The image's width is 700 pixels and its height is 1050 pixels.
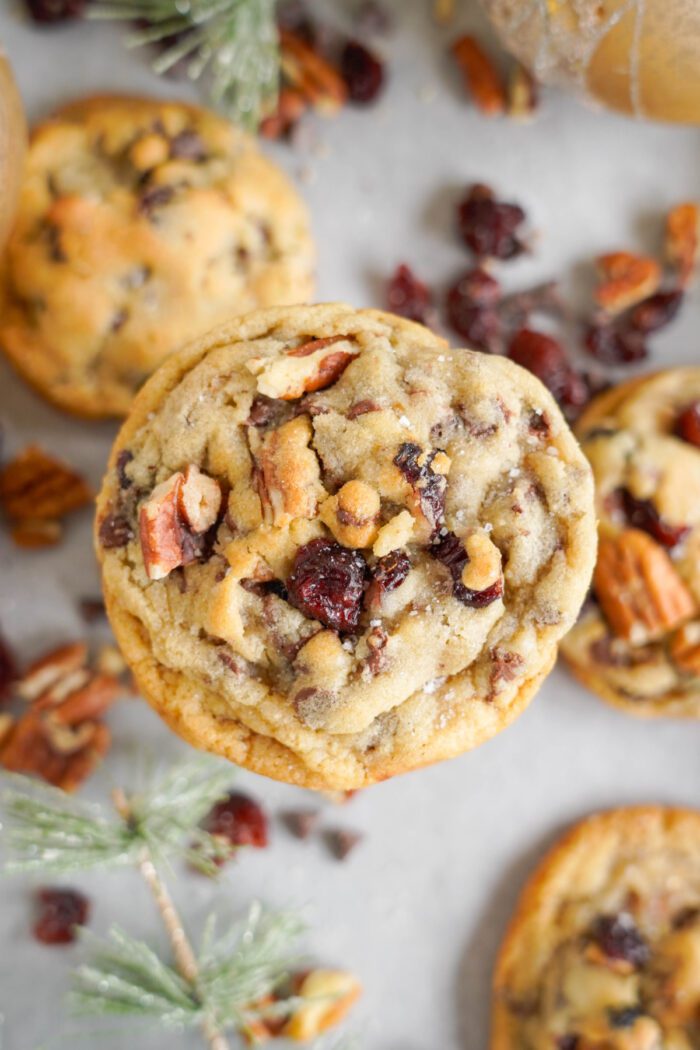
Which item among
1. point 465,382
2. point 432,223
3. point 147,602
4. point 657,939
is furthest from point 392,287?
point 657,939

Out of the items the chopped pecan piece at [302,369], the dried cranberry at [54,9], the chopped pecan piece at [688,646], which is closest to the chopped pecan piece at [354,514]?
the chopped pecan piece at [302,369]

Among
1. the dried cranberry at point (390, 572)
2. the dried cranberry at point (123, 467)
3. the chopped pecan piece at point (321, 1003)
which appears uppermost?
the dried cranberry at point (123, 467)

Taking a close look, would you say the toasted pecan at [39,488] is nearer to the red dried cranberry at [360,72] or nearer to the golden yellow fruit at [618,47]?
the red dried cranberry at [360,72]

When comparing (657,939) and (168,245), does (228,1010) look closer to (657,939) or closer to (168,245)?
(657,939)

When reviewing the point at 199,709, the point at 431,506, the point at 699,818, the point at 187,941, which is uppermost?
the point at 431,506

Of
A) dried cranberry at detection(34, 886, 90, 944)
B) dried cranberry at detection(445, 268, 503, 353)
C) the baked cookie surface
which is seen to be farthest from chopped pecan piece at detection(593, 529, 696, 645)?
dried cranberry at detection(34, 886, 90, 944)

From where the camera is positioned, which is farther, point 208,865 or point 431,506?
point 208,865

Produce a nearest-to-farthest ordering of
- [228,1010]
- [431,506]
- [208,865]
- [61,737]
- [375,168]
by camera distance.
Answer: [431,506] → [208,865] → [228,1010] → [61,737] → [375,168]
